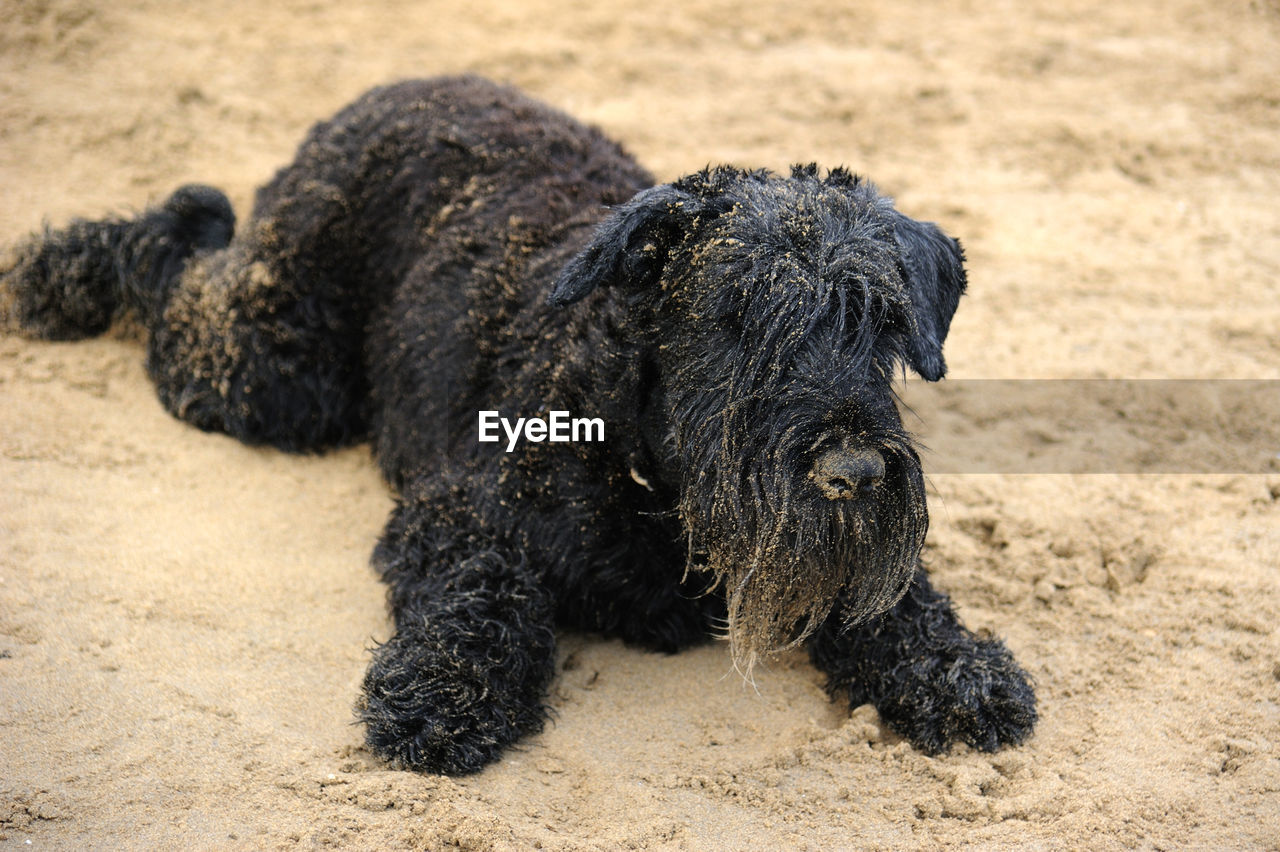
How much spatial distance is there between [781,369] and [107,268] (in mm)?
3848

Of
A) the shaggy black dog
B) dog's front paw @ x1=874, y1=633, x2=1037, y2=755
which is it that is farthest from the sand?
the shaggy black dog

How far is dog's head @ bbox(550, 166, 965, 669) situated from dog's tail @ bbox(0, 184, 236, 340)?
281cm

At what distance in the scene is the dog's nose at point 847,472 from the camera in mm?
2754

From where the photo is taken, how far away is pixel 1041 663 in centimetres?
366

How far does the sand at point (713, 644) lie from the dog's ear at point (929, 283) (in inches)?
44.5

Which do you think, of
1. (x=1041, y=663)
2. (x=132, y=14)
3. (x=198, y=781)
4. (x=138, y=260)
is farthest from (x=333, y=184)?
(x=132, y=14)

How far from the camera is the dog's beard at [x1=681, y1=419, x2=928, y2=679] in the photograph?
9.30 feet

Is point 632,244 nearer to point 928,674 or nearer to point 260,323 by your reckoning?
point 928,674

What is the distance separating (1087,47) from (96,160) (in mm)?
6852

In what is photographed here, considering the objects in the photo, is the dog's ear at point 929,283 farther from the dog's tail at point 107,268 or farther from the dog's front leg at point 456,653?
the dog's tail at point 107,268

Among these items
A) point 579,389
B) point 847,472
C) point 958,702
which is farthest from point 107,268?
point 958,702

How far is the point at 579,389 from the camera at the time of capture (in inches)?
139

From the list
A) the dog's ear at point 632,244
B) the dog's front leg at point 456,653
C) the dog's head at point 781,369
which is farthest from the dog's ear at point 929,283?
the dog's front leg at point 456,653

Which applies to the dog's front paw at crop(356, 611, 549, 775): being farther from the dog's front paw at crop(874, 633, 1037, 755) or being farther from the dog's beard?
the dog's front paw at crop(874, 633, 1037, 755)
